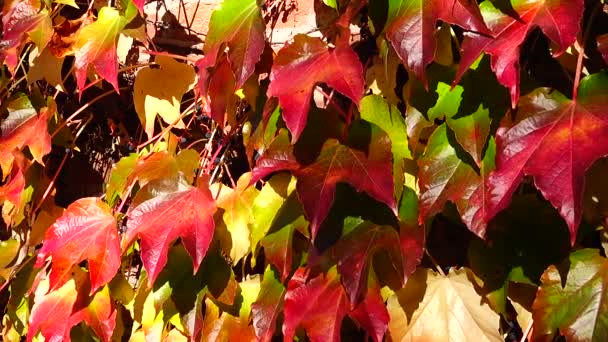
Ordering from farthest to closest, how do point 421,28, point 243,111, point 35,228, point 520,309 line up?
point 35,228 → point 243,111 → point 520,309 → point 421,28

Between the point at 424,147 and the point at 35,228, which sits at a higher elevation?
the point at 424,147

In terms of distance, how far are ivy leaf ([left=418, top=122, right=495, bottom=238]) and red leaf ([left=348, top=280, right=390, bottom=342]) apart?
0.14 metres

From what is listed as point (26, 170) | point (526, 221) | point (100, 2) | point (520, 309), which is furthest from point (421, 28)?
point (26, 170)

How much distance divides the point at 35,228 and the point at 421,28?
98 centimetres

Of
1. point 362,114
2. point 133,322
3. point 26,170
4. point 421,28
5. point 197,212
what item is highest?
point 421,28

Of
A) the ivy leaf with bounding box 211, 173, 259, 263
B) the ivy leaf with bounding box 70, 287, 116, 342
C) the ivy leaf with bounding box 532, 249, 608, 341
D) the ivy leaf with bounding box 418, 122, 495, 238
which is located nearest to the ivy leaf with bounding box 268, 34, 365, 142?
the ivy leaf with bounding box 418, 122, 495, 238

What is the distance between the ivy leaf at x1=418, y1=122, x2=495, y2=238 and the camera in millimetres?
975

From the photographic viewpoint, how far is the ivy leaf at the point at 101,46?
1.28 metres

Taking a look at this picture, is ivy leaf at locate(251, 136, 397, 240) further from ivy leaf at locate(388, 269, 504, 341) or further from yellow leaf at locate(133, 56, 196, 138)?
yellow leaf at locate(133, 56, 196, 138)

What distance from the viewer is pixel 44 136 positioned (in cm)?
145

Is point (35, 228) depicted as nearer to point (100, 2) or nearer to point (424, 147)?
point (100, 2)

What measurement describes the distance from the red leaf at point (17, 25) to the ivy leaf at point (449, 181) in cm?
81

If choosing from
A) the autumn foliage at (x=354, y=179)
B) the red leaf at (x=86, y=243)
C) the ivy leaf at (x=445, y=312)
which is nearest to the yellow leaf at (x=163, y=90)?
the autumn foliage at (x=354, y=179)

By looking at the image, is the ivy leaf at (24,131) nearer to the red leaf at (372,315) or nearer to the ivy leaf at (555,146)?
the red leaf at (372,315)
